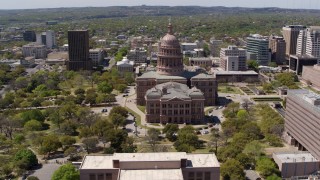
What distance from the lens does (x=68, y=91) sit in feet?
544

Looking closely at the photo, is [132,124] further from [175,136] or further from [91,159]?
[91,159]

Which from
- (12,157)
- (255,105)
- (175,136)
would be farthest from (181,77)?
(12,157)

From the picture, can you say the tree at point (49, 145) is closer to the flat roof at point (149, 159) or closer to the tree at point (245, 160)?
the flat roof at point (149, 159)

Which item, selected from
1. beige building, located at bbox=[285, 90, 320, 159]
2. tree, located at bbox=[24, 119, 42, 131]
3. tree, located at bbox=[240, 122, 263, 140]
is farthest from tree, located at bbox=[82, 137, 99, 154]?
beige building, located at bbox=[285, 90, 320, 159]

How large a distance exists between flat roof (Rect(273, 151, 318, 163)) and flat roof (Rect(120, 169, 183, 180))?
3104 cm

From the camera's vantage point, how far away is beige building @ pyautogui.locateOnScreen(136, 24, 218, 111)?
480 ft

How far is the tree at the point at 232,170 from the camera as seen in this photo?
80312 millimetres

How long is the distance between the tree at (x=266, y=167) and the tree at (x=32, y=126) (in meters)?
66.0

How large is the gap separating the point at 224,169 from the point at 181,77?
224 feet

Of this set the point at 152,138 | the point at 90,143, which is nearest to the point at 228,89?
the point at 152,138

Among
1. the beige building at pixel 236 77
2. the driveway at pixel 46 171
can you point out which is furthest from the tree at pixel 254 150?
Answer: the beige building at pixel 236 77

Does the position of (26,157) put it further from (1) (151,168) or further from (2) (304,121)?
(2) (304,121)

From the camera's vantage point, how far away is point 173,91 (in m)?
131

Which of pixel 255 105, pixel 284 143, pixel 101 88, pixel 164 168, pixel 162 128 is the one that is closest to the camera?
pixel 164 168
